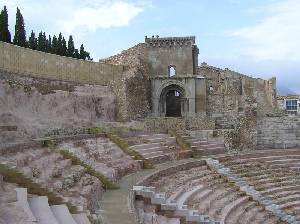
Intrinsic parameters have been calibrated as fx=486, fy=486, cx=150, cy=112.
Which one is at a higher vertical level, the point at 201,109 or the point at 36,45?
the point at 36,45

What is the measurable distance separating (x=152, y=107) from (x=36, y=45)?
9859 mm

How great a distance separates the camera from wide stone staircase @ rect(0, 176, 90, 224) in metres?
8.64

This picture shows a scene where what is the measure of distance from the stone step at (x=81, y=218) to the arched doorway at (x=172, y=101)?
81.9 feet

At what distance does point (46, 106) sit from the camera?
942 inches

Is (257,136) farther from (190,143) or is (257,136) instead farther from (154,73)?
(154,73)

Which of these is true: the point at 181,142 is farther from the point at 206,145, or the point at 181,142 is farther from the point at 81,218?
the point at 81,218

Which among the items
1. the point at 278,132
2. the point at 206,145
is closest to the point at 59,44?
the point at 206,145

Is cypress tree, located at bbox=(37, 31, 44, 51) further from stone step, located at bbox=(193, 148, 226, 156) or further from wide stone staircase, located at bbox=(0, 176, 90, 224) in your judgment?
wide stone staircase, located at bbox=(0, 176, 90, 224)

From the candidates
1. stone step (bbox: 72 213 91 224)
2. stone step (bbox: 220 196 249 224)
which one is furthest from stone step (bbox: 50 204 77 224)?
stone step (bbox: 220 196 249 224)

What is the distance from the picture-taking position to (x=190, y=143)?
25984mm

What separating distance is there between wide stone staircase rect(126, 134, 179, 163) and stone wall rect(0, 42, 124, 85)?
6344 mm

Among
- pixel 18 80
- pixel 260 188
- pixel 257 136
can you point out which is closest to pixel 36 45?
pixel 18 80

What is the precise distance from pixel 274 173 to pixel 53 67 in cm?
1321

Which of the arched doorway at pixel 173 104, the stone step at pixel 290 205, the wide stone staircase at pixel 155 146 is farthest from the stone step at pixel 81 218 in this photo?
the arched doorway at pixel 173 104
